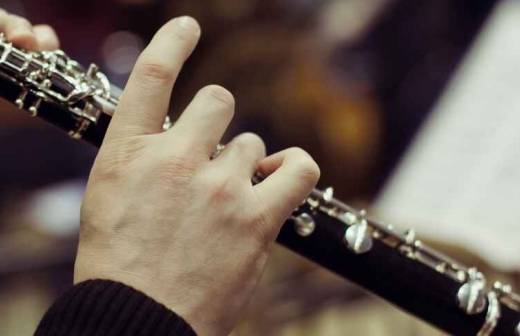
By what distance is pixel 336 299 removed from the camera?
1.35 meters

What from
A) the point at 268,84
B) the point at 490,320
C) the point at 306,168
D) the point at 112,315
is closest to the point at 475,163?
the point at 490,320

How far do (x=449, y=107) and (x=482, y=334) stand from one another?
0.80 metres

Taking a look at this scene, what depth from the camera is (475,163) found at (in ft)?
4.43

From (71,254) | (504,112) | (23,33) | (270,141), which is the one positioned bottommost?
(71,254)

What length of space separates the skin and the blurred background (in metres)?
1.28

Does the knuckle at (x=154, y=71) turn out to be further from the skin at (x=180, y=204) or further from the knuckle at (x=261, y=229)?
the knuckle at (x=261, y=229)

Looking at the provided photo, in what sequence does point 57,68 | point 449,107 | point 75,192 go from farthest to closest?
point 75,192
point 449,107
point 57,68

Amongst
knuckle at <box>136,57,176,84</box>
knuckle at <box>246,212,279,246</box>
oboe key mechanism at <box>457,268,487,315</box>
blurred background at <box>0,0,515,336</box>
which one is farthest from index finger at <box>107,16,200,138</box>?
blurred background at <box>0,0,515,336</box>

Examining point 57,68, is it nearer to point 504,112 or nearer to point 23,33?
point 23,33

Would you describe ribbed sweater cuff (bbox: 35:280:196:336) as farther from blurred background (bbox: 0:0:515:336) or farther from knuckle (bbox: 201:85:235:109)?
blurred background (bbox: 0:0:515:336)

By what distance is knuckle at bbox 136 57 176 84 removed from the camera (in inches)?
23.4

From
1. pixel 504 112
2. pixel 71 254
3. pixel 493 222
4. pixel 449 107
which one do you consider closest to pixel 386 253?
pixel 493 222

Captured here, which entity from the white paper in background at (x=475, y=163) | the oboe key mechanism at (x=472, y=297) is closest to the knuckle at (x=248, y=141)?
the oboe key mechanism at (x=472, y=297)

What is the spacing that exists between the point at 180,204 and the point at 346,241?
8.5 inches
